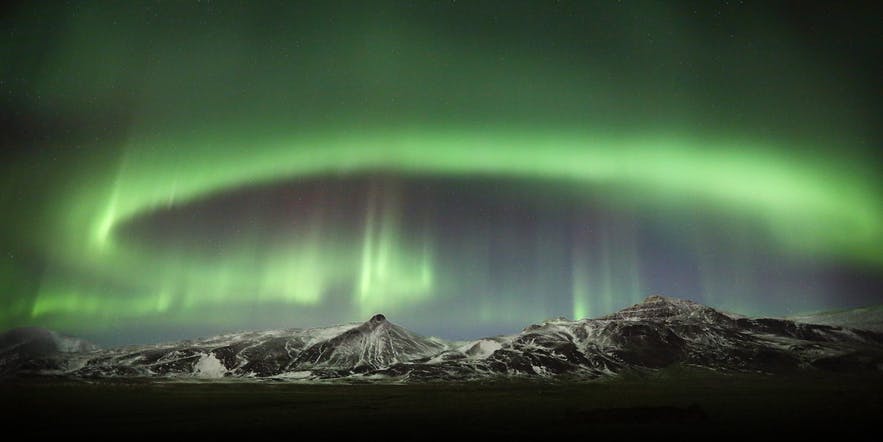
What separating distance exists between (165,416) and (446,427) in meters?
62.7

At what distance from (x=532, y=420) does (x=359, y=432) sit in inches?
1396

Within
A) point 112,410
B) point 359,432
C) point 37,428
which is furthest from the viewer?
point 112,410

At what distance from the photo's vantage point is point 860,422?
85562 mm

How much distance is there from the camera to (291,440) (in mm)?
65688

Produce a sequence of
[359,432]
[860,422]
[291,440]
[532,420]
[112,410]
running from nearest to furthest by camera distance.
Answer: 1. [291,440]
2. [359,432]
3. [860,422]
4. [532,420]
5. [112,410]

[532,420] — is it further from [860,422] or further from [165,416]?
[165,416]

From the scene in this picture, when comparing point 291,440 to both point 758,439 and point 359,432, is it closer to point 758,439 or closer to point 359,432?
point 359,432

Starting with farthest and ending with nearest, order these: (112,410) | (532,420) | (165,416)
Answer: (112,410)
(165,416)
(532,420)

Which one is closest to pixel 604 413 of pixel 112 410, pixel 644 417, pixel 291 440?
pixel 644 417

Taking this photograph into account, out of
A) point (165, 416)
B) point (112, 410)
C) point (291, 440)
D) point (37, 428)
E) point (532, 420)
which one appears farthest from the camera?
point (112, 410)

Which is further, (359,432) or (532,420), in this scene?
(532,420)

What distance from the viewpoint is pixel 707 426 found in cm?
8419

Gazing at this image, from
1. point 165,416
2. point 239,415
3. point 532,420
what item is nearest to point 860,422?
point 532,420

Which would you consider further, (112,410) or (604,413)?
(112,410)
